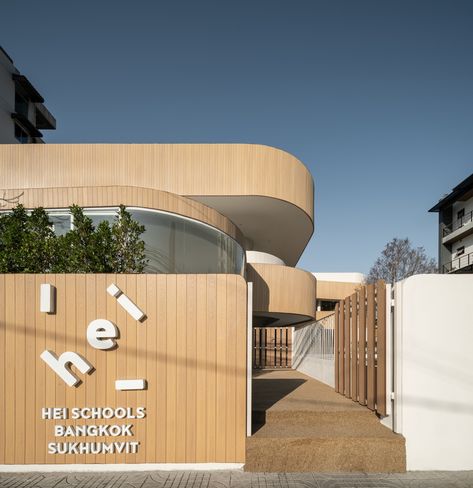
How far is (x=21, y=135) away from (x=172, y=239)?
27.8 m

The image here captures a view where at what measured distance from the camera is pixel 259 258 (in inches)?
745

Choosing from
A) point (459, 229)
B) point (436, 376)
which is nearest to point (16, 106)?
point (436, 376)

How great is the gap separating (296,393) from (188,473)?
329 cm

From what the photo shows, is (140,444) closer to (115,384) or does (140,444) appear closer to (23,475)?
(115,384)

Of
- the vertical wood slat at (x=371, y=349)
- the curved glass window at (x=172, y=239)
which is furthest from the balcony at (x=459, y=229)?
the vertical wood slat at (x=371, y=349)

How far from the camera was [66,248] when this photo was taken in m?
7.32

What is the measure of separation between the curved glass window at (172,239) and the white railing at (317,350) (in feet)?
10.4

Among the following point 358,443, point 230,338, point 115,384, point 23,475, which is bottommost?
point 23,475

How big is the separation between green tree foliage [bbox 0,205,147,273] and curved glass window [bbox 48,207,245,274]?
170 centimetres

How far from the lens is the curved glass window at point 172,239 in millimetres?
10109

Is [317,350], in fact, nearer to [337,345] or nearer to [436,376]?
[337,345]

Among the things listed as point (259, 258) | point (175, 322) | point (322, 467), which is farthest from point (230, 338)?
point (259, 258)

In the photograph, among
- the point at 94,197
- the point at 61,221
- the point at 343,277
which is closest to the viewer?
the point at 61,221

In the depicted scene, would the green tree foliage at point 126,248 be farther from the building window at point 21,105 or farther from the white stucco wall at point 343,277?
the white stucco wall at point 343,277
